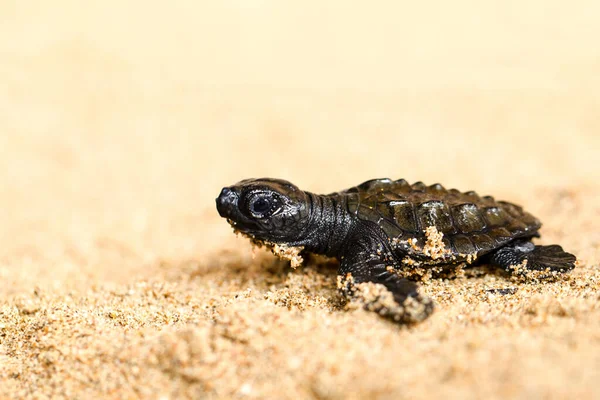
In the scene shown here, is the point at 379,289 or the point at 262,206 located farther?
the point at 262,206

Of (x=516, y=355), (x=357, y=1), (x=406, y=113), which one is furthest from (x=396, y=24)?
(x=516, y=355)

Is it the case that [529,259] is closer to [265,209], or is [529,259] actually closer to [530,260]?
[530,260]

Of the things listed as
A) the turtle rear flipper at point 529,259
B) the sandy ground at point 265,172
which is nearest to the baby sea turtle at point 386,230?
the turtle rear flipper at point 529,259

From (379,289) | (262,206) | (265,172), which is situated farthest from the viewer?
(265,172)

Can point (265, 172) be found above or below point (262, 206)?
above

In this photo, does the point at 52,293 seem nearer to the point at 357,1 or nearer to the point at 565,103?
the point at 565,103

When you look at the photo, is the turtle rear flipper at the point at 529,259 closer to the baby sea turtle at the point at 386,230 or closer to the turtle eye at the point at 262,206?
the baby sea turtle at the point at 386,230

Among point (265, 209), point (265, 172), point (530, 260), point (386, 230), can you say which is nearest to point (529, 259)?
point (530, 260)
